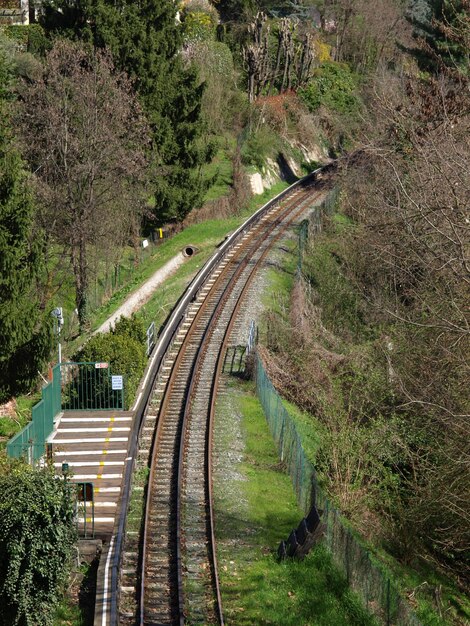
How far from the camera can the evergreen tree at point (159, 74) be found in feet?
148

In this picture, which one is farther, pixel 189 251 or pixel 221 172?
pixel 221 172

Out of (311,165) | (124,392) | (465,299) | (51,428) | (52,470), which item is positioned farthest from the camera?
(311,165)

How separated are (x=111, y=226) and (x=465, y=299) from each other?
2303 centimetres

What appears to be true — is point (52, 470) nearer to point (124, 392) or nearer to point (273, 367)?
point (124, 392)

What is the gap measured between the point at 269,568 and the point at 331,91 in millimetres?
61202

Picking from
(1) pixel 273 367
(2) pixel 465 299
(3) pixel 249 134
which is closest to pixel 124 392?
(1) pixel 273 367

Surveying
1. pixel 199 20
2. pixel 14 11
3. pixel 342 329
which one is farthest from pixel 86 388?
pixel 199 20

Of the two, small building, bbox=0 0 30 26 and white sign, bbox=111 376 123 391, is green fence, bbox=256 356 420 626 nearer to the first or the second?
white sign, bbox=111 376 123 391

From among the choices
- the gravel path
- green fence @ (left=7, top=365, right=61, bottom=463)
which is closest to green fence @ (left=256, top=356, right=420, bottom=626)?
green fence @ (left=7, top=365, right=61, bottom=463)

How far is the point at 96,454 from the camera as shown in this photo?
2286 cm

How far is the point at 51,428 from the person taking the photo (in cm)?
2417

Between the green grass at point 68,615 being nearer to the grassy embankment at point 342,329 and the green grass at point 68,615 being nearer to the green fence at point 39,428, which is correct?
the green fence at point 39,428

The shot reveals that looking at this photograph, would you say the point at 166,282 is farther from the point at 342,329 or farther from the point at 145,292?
the point at 342,329

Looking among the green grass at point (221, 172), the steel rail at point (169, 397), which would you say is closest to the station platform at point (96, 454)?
the steel rail at point (169, 397)
